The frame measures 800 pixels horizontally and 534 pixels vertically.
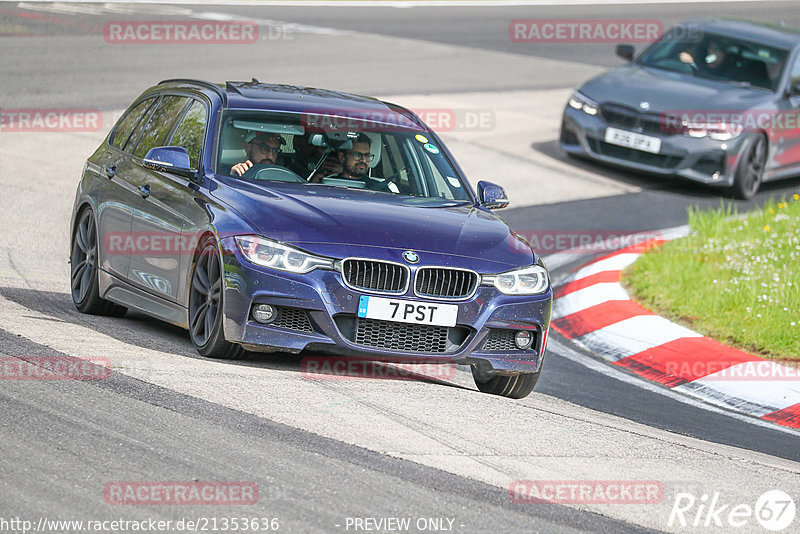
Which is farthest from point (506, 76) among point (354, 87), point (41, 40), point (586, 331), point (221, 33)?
point (586, 331)

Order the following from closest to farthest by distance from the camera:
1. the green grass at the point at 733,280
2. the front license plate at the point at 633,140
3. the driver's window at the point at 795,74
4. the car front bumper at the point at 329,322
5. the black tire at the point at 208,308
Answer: the car front bumper at the point at 329,322, the black tire at the point at 208,308, the green grass at the point at 733,280, the front license plate at the point at 633,140, the driver's window at the point at 795,74

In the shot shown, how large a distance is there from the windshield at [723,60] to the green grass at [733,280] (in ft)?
12.7

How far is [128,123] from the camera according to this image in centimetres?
966

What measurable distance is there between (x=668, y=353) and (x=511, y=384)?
2.24m

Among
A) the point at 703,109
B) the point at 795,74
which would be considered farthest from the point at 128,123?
the point at 795,74

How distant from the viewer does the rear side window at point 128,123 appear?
9516 mm

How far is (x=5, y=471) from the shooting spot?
17.5 ft

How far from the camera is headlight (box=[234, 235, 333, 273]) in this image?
7230 mm
